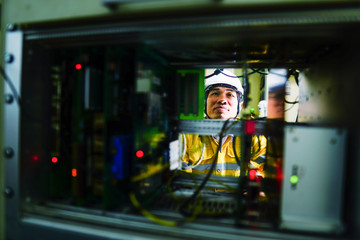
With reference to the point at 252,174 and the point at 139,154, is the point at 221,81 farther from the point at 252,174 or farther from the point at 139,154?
the point at 139,154

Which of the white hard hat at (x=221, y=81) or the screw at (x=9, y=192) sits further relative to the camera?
the white hard hat at (x=221, y=81)

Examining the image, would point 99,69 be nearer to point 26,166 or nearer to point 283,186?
point 26,166

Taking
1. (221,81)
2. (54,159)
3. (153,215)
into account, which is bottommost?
(153,215)

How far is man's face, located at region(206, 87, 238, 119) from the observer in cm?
202

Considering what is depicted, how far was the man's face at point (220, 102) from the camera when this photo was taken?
2.02 m

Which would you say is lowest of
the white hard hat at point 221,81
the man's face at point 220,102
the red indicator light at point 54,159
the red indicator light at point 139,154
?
the red indicator light at point 54,159

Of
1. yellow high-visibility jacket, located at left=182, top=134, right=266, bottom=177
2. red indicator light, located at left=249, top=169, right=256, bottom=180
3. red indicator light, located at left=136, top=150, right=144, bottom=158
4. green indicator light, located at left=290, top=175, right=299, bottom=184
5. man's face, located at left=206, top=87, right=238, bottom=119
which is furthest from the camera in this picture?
man's face, located at left=206, top=87, right=238, bottom=119

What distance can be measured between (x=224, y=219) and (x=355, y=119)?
528 mm

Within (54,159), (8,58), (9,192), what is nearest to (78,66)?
(8,58)

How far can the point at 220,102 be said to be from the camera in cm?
203

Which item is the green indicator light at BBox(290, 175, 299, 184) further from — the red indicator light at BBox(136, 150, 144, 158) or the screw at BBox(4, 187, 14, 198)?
the screw at BBox(4, 187, 14, 198)

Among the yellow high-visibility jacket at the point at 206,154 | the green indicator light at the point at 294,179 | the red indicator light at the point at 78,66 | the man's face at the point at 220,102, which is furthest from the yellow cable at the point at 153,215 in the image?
the man's face at the point at 220,102

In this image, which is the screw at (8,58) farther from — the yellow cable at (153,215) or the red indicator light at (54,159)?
the yellow cable at (153,215)

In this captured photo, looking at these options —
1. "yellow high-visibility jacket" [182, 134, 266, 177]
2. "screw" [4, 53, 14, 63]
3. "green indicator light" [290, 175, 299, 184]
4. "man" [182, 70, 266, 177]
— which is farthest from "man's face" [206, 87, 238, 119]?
"screw" [4, 53, 14, 63]
